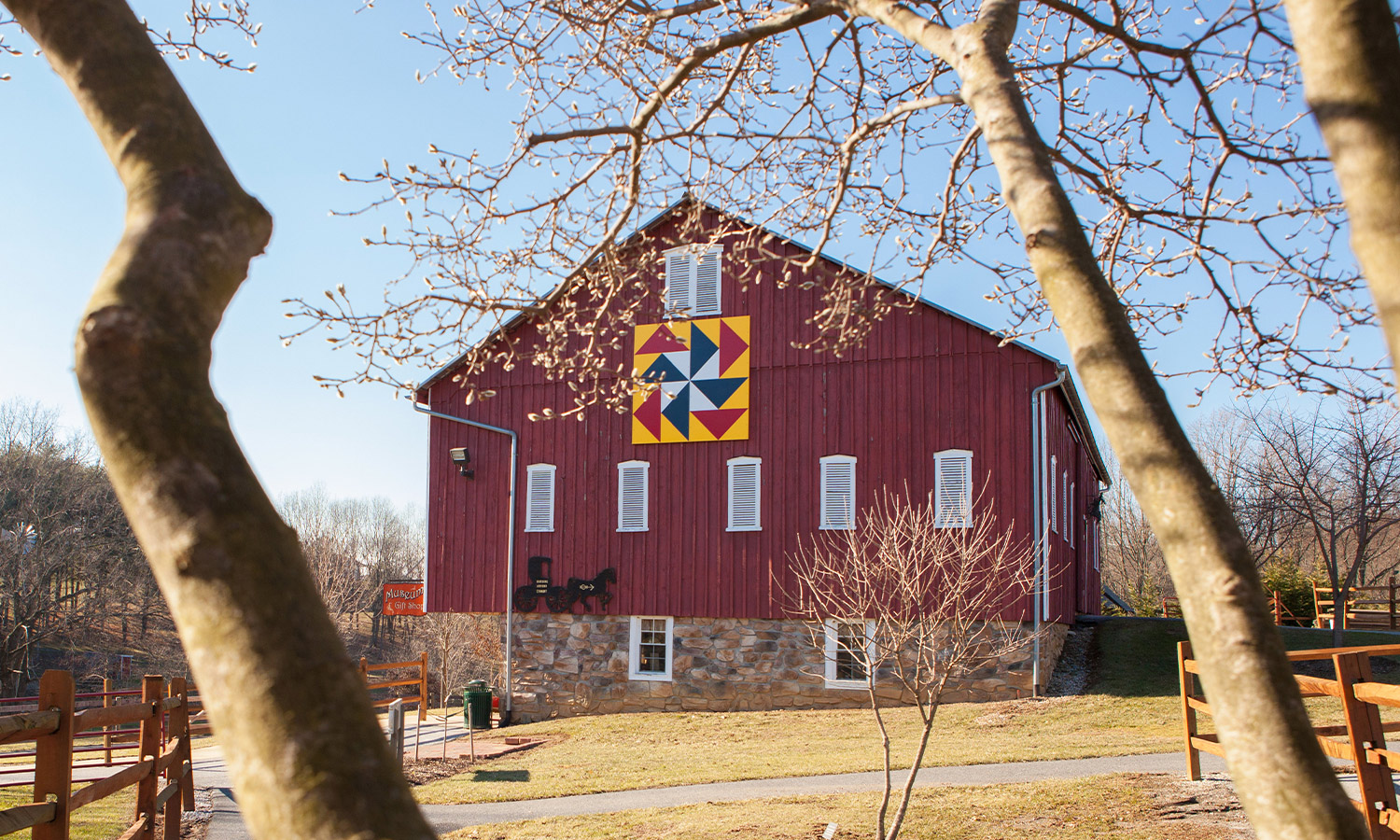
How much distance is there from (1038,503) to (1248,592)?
585 inches

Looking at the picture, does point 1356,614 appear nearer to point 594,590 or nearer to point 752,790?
point 594,590

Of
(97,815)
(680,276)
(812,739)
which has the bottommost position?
(812,739)

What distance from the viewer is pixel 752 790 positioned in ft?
35.0

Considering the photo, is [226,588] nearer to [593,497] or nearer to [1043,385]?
[1043,385]

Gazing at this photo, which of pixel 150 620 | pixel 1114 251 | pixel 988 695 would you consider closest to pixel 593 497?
pixel 988 695

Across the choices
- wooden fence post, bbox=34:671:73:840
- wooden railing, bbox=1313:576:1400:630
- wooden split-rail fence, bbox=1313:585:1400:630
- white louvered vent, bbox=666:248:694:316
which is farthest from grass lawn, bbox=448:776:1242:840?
wooden railing, bbox=1313:576:1400:630

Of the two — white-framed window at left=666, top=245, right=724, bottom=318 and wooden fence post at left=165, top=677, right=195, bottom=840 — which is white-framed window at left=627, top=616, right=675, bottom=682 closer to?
white-framed window at left=666, top=245, right=724, bottom=318

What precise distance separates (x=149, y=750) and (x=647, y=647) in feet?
39.6

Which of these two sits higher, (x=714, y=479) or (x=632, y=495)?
(x=714, y=479)

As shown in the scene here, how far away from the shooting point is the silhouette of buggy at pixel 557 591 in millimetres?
19234

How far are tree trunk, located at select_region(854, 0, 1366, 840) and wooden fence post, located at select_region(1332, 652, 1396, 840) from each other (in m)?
3.60

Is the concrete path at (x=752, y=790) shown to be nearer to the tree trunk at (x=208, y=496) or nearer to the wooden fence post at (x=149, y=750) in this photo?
the wooden fence post at (x=149, y=750)

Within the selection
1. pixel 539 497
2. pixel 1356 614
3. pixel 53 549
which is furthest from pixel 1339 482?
pixel 53 549

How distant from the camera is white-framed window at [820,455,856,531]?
17.8m
